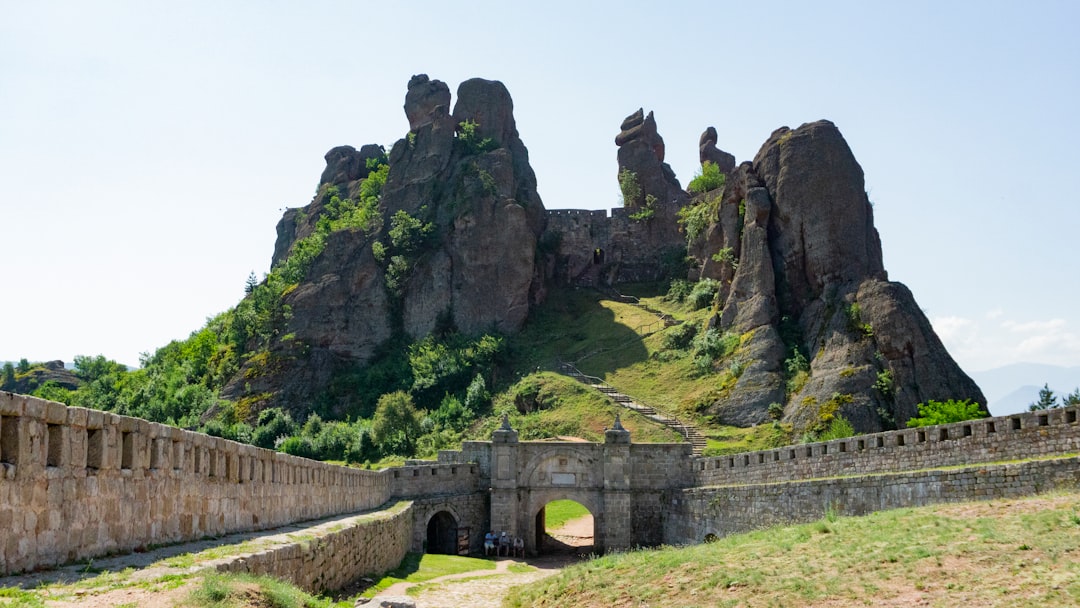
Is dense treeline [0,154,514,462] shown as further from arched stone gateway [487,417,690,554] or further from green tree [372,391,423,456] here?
arched stone gateway [487,417,690,554]

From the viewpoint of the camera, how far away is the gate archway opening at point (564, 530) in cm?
4869

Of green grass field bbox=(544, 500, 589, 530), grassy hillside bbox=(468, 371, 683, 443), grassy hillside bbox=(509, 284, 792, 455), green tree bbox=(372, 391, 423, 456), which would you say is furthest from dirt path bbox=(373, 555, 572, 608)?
green tree bbox=(372, 391, 423, 456)

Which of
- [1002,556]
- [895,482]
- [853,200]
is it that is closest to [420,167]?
[853,200]

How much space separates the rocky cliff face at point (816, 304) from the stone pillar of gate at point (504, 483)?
12.1m

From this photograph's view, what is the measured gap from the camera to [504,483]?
46969mm

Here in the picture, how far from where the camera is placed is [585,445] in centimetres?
4712

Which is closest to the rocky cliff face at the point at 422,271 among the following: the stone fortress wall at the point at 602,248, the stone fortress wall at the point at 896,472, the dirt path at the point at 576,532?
the stone fortress wall at the point at 602,248

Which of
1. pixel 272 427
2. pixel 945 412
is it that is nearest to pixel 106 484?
pixel 945 412

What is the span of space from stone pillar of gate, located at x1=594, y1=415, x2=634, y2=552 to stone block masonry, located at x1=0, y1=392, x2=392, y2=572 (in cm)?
2595

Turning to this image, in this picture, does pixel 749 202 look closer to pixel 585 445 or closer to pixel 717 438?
pixel 717 438

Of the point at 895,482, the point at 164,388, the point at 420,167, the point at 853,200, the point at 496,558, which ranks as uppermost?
the point at 420,167

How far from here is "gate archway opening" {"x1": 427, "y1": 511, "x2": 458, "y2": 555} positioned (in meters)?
47.1

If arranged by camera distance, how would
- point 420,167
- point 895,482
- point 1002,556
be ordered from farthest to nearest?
1. point 420,167
2. point 895,482
3. point 1002,556

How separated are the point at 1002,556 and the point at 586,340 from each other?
55.0 m
